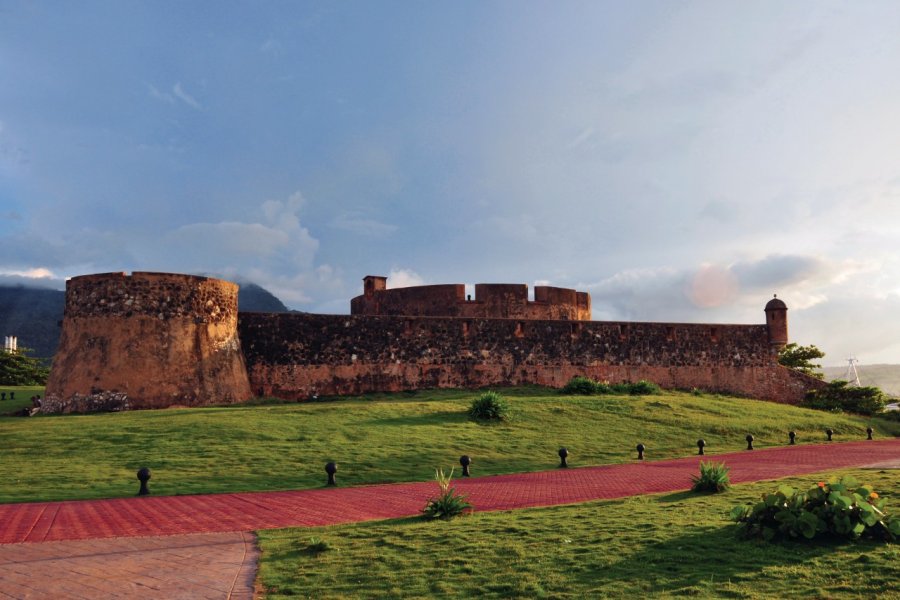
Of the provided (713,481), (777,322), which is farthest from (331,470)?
(777,322)

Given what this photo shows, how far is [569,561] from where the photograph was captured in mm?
6117

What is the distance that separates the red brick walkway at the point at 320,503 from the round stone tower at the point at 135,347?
8.93 meters


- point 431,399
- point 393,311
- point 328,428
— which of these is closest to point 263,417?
point 328,428

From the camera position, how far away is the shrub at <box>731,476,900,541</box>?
20.2ft

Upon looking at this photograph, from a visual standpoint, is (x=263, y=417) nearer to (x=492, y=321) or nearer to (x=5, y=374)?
(x=492, y=321)

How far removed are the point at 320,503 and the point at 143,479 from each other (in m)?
3.01

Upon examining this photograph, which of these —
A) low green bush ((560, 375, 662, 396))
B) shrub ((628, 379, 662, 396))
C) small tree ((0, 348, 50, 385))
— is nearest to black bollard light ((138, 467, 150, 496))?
→ low green bush ((560, 375, 662, 396))

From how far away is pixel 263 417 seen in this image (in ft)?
54.6

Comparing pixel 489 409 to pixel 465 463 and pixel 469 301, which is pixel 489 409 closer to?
pixel 465 463

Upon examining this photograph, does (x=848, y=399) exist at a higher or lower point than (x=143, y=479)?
higher

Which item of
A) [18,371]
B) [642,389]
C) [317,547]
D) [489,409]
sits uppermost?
[18,371]

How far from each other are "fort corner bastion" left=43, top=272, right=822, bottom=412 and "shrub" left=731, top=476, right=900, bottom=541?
16.3 meters

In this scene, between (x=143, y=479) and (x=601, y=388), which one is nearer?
(x=143, y=479)

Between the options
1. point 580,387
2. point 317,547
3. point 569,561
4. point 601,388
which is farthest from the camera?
point 601,388
